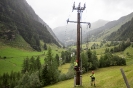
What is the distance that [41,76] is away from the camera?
80.8 meters

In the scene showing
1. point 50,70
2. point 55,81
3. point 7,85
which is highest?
point 50,70

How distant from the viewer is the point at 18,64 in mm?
168500

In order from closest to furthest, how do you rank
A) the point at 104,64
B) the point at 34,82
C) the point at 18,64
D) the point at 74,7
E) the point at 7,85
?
the point at 74,7 < the point at 34,82 < the point at 7,85 < the point at 104,64 < the point at 18,64

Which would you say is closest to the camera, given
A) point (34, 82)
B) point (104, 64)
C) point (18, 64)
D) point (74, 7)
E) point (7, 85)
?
point (74, 7)

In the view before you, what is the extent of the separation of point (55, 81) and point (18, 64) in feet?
315

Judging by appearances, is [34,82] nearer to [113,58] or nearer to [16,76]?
[16,76]

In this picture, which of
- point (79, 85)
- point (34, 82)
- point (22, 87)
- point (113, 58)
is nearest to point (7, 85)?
point (22, 87)

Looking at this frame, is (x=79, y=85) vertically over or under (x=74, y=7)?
under

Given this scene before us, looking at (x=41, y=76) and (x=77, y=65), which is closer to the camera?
(x=77, y=65)

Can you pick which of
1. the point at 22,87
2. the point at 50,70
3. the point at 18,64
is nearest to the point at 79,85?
the point at 50,70

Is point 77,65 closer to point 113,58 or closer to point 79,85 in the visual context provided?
point 79,85

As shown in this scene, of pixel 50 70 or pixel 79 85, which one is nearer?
pixel 79 85

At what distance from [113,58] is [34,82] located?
7785cm

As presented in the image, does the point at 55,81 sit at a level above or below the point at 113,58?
below
